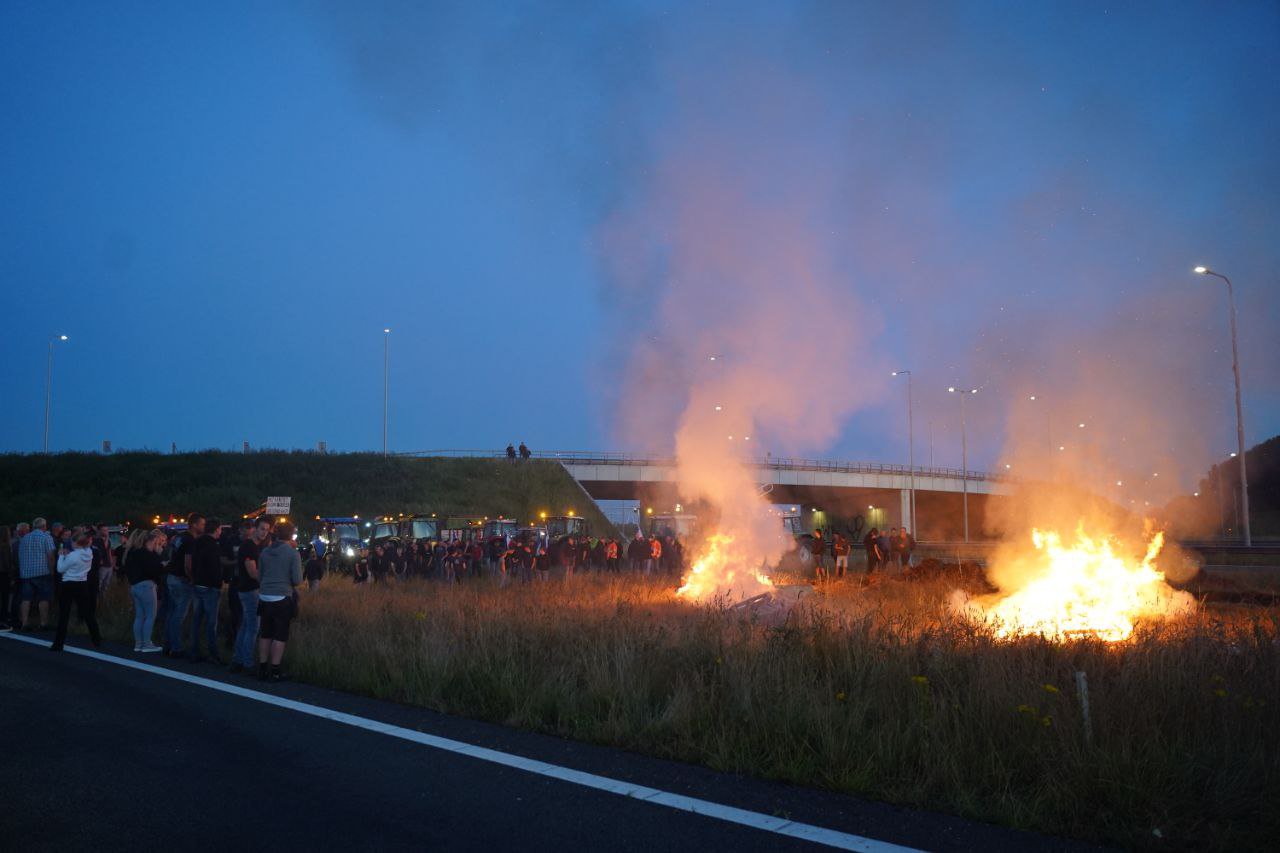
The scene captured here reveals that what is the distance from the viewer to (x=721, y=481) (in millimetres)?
22422

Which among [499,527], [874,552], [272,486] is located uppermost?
[272,486]

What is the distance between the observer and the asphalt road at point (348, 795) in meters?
4.44

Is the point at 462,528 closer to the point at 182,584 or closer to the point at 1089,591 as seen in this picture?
the point at 182,584

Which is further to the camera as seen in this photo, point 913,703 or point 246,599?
point 246,599

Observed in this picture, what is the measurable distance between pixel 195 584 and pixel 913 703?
342 inches

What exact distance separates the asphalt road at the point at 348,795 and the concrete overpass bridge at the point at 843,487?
47033 millimetres

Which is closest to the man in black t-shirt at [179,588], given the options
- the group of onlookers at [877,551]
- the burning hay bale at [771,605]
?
the burning hay bale at [771,605]

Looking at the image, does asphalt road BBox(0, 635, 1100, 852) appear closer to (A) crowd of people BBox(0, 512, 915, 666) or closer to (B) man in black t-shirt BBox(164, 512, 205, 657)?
(A) crowd of people BBox(0, 512, 915, 666)

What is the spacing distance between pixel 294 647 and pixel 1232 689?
9002 mm

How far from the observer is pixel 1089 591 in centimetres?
1222

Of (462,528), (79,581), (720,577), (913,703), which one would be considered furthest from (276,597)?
(462,528)

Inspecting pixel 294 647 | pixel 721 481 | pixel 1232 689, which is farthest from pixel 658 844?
pixel 721 481

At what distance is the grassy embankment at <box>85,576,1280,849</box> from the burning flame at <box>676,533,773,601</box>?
6169 millimetres

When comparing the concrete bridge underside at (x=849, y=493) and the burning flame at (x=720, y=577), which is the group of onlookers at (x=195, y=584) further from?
the concrete bridge underside at (x=849, y=493)
